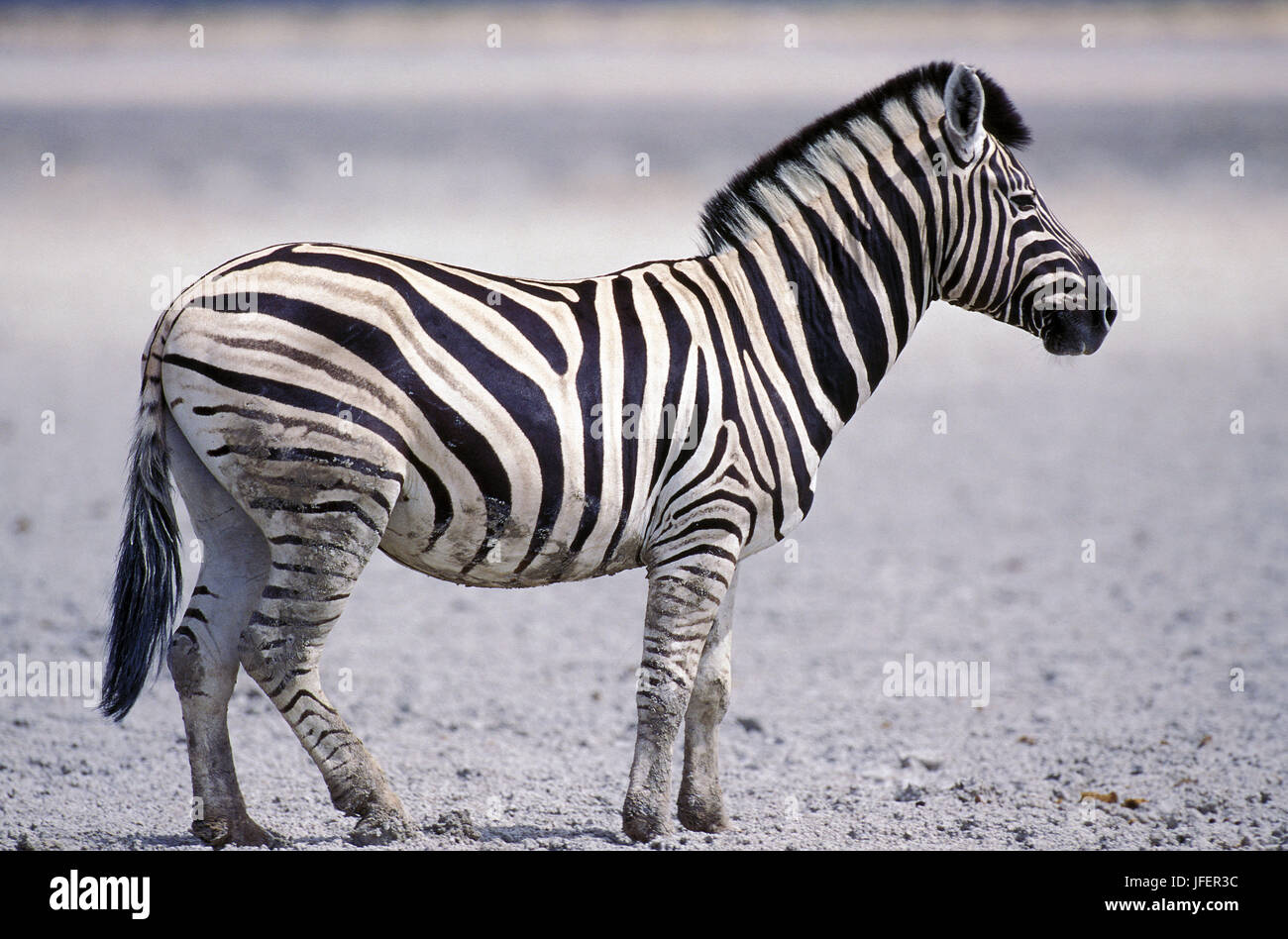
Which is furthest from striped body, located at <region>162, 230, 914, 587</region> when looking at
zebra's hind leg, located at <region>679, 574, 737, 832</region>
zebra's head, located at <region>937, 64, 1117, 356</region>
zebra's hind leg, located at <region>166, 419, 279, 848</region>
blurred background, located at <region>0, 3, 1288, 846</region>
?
blurred background, located at <region>0, 3, 1288, 846</region>

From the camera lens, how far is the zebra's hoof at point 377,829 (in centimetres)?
498

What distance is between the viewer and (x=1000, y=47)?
42.7 m

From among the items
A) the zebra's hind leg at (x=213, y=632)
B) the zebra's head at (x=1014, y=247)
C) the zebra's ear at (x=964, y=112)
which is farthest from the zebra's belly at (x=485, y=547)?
the zebra's ear at (x=964, y=112)

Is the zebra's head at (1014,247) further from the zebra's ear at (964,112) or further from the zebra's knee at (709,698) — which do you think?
the zebra's knee at (709,698)

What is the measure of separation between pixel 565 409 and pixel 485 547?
54cm

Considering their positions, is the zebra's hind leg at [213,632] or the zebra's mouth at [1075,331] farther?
the zebra's mouth at [1075,331]

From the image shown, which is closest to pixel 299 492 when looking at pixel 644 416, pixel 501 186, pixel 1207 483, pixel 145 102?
pixel 644 416

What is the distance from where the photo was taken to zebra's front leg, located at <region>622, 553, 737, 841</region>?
4891mm

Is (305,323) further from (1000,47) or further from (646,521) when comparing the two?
(1000,47)

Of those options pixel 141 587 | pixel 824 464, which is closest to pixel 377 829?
pixel 141 587

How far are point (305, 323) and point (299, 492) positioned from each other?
543 millimetres

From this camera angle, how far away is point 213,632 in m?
4.87

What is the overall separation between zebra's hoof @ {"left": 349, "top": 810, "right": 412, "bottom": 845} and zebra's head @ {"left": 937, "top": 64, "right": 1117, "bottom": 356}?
284 cm

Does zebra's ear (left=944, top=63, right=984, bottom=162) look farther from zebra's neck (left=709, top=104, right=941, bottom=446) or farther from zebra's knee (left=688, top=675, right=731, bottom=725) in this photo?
zebra's knee (left=688, top=675, right=731, bottom=725)
